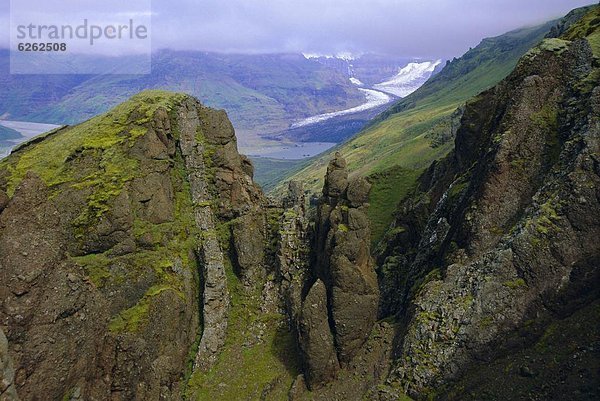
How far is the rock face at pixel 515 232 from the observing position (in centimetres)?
3556

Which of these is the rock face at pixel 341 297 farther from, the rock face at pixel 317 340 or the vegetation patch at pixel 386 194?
the vegetation patch at pixel 386 194

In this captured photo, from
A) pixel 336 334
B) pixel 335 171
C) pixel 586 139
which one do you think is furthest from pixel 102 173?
pixel 586 139

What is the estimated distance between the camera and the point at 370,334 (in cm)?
4609

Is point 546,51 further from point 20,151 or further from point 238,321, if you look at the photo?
point 20,151

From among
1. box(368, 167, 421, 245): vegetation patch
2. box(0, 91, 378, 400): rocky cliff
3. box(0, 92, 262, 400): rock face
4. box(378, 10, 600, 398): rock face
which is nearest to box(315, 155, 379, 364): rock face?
box(0, 91, 378, 400): rocky cliff

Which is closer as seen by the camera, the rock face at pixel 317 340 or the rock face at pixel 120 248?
the rock face at pixel 120 248

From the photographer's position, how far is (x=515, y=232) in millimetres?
38375

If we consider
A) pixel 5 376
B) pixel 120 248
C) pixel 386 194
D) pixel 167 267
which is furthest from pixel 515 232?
pixel 386 194

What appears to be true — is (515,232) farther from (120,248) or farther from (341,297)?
(120,248)

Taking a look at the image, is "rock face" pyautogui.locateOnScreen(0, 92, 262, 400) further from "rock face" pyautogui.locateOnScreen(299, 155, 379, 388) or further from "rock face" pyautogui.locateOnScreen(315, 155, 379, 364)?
"rock face" pyautogui.locateOnScreen(315, 155, 379, 364)

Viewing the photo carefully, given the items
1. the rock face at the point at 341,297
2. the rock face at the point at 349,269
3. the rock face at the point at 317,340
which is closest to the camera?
the rock face at the point at 317,340

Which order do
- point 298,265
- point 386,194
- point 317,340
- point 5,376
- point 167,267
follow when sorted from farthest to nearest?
point 386,194 → point 298,265 → point 167,267 → point 317,340 → point 5,376

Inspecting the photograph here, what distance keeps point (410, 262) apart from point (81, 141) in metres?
45.9

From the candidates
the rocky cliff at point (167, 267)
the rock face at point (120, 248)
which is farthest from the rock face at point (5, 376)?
the rocky cliff at point (167, 267)
